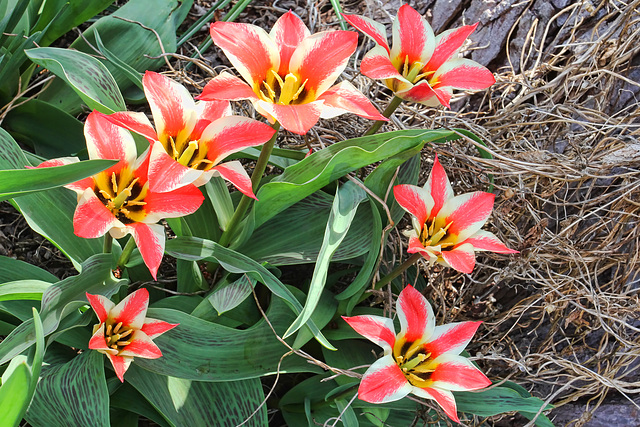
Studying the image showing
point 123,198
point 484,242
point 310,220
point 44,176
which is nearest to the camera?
point 44,176

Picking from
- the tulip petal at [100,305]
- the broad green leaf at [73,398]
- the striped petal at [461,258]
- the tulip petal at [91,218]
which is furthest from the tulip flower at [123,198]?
the striped petal at [461,258]

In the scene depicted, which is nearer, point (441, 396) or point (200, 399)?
point (441, 396)

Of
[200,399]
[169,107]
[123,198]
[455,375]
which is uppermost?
[169,107]

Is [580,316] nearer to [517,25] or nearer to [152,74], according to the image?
[517,25]

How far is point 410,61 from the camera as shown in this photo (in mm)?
835

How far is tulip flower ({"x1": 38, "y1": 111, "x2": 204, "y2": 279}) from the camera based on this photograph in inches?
25.0

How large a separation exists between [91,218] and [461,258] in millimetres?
472

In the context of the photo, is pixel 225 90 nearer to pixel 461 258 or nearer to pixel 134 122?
pixel 134 122

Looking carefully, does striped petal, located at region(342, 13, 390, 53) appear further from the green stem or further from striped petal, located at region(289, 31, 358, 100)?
the green stem

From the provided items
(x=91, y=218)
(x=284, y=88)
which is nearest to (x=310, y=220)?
(x=284, y=88)

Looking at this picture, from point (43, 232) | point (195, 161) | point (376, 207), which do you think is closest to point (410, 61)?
point (376, 207)

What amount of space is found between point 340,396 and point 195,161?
441 mm

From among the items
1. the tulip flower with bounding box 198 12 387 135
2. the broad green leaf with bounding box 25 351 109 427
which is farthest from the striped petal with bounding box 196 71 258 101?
the broad green leaf with bounding box 25 351 109 427

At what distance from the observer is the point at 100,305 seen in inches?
29.3
